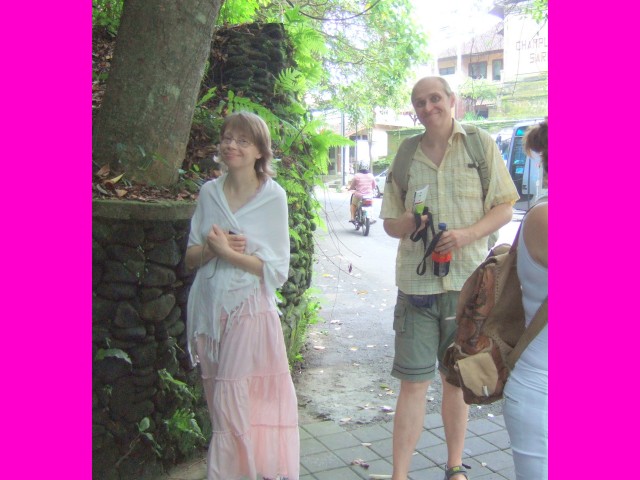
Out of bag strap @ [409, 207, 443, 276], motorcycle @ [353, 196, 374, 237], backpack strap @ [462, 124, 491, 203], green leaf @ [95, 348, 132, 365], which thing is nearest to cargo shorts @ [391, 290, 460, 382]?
bag strap @ [409, 207, 443, 276]

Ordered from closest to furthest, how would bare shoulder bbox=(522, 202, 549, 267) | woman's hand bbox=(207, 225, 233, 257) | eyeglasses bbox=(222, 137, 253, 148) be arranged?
1. bare shoulder bbox=(522, 202, 549, 267)
2. woman's hand bbox=(207, 225, 233, 257)
3. eyeglasses bbox=(222, 137, 253, 148)

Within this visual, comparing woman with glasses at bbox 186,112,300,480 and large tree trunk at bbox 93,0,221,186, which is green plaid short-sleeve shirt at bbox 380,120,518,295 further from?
large tree trunk at bbox 93,0,221,186

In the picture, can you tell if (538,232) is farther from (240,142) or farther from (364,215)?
(364,215)

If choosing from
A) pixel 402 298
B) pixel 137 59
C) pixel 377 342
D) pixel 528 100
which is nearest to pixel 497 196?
pixel 402 298

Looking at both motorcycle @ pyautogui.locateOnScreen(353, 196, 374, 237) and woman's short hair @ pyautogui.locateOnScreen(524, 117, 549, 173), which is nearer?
woman's short hair @ pyautogui.locateOnScreen(524, 117, 549, 173)

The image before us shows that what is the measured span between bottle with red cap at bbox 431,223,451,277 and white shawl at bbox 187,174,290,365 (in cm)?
78

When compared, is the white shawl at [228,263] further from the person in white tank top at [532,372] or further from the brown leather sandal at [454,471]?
the brown leather sandal at [454,471]

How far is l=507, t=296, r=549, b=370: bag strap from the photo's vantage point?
206 cm

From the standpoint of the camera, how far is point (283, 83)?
5551mm

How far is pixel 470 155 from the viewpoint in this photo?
3268 millimetres

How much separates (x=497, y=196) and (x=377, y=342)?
154 inches

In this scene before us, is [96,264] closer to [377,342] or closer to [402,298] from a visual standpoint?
[402,298]

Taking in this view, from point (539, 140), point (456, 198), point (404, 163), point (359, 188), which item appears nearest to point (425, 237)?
point (456, 198)

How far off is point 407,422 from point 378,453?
84 cm
